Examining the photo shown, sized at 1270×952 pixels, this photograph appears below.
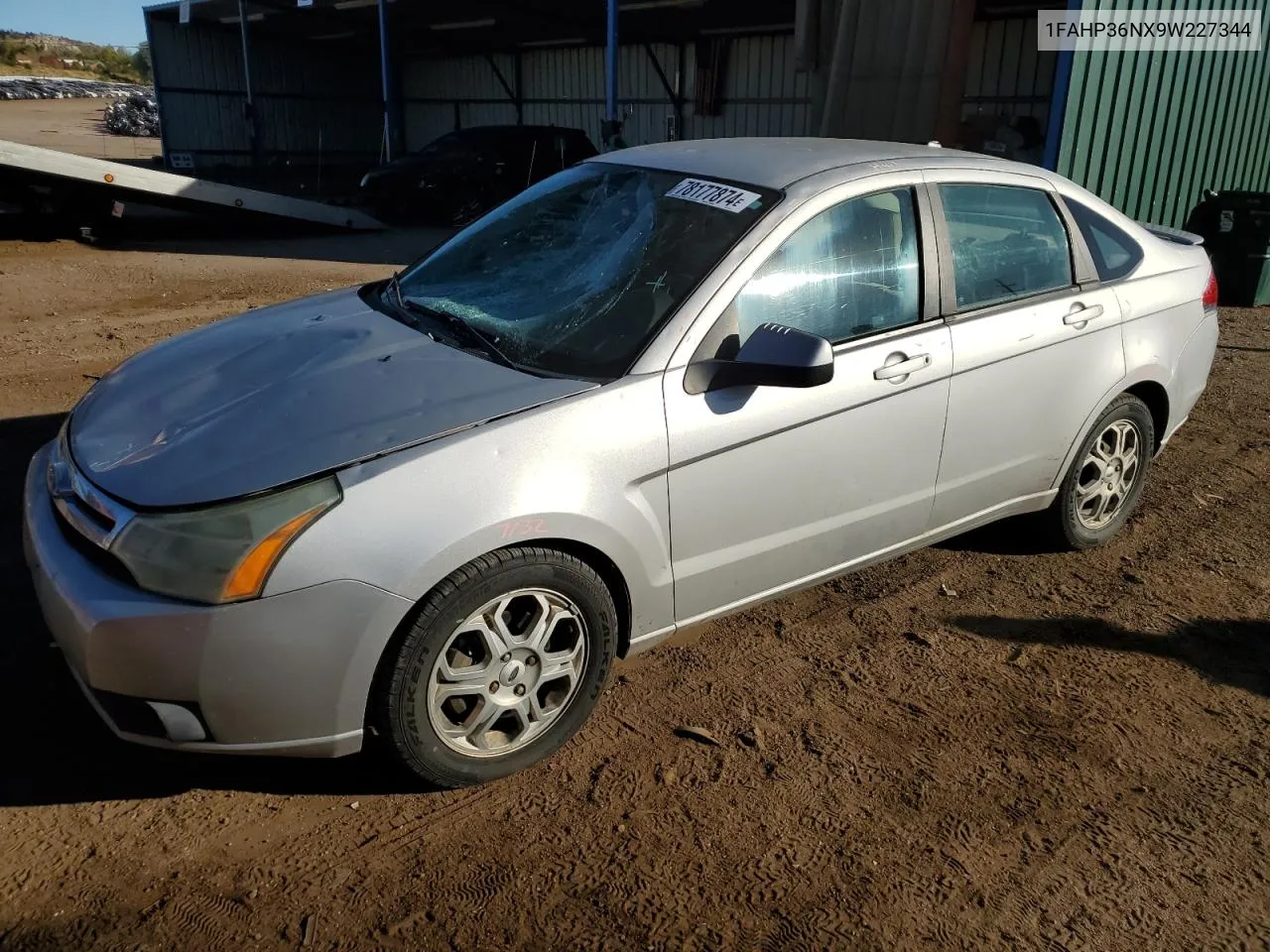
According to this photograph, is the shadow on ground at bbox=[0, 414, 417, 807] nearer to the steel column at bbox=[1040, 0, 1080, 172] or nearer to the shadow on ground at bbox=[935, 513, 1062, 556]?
the shadow on ground at bbox=[935, 513, 1062, 556]

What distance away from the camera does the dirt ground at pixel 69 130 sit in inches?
1054

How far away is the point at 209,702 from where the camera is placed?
7.80ft

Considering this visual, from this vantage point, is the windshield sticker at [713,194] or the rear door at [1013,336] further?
the rear door at [1013,336]

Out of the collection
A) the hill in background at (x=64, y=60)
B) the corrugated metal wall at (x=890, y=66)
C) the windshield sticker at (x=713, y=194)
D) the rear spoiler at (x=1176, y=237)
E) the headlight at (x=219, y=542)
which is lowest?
the headlight at (x=219, y=542)

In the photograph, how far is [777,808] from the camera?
2.77 meters

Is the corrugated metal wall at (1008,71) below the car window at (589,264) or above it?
above

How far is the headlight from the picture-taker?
2326 mm

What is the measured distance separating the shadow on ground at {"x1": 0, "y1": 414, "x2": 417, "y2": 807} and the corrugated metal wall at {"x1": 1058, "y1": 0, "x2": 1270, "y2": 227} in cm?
977

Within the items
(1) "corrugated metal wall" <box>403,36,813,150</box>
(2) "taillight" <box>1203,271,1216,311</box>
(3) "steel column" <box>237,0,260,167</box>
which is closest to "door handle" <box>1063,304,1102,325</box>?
(2) "taillight" <box>1203,271,1216,311</box>

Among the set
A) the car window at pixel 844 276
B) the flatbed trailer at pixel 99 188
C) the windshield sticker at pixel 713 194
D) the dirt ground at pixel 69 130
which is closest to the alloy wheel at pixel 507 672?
the car window at pixel 844 276

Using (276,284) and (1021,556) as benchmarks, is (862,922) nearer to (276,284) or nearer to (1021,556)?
(1021,556)

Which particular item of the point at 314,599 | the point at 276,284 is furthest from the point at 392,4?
the point at 314,599

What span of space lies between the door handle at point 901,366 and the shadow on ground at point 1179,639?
107cm

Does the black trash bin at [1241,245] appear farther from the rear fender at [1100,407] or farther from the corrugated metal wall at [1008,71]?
the rear fender at [1100,407]
